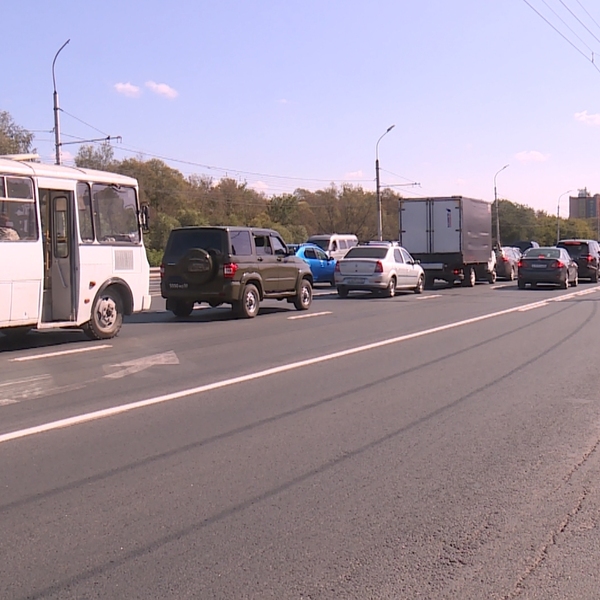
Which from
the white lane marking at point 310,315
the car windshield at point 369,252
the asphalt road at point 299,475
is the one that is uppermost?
the car windshield at point 369,252

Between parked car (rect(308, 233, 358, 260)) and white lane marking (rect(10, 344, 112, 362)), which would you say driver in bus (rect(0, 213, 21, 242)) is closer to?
white lane marking (rect(10, 344, 112, 362))

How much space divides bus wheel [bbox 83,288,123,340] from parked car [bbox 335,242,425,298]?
39.2 ft

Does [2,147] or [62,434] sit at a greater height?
[2,147]

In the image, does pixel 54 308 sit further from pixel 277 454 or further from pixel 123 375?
pixel 277 454

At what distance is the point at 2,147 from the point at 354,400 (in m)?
45.9

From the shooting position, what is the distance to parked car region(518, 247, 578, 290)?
3002cm

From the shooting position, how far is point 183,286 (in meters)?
17.7

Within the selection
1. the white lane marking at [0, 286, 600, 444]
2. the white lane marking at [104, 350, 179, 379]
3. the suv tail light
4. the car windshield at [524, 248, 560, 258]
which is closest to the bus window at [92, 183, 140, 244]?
the suv tail light

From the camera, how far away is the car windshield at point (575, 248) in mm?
35594

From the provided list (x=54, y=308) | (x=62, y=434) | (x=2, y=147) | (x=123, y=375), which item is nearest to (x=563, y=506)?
(x=62, y=434)

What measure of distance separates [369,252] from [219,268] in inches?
370

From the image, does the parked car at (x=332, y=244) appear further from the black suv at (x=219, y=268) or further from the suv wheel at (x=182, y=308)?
the suv wheel at (x=182, y=308)

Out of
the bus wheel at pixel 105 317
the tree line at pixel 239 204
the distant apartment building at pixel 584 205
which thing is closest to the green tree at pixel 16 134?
the tree line at pixel 239 204

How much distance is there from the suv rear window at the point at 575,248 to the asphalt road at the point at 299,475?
80.2ft
